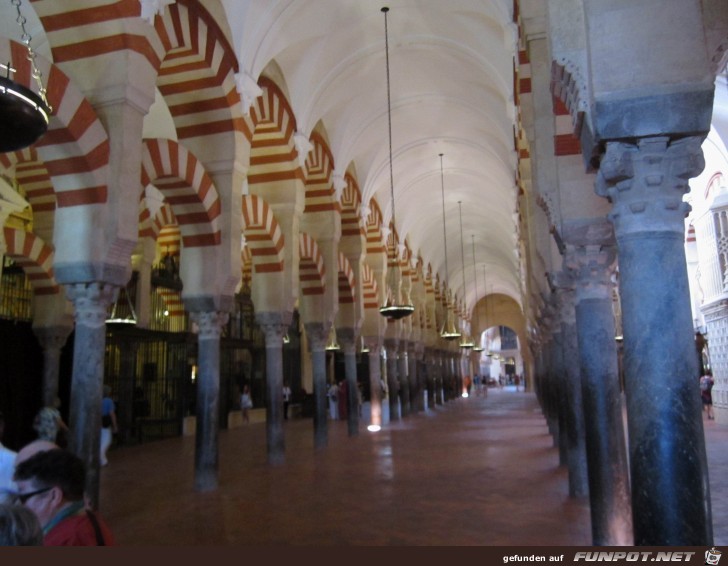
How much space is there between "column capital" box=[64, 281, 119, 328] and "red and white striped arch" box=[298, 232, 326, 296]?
4.44 metres

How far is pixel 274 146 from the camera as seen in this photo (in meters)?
8.03

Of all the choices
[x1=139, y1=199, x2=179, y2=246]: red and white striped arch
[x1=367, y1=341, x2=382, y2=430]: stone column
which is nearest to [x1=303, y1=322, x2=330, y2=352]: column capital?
[x1=139, y1=199, x2=179, y2=246]: red and white striped arch

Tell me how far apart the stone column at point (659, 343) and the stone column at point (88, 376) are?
3.55 m

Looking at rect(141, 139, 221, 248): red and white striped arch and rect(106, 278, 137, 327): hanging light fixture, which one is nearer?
rect(141, 139, 221, 248): red and white striped arch

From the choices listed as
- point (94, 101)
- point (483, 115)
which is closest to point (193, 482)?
point (94, 101)

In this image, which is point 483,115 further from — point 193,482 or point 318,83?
point 193,482

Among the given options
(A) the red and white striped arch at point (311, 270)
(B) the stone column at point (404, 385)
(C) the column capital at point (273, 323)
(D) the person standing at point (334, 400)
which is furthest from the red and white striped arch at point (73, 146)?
(B) the stone column at point (404, 385)

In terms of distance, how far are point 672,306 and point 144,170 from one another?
4.37 m

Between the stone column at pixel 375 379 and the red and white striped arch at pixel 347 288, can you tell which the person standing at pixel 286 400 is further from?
the red and white striped arch at pixel 347 288

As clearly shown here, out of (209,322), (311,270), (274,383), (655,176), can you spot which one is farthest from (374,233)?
(655,176)

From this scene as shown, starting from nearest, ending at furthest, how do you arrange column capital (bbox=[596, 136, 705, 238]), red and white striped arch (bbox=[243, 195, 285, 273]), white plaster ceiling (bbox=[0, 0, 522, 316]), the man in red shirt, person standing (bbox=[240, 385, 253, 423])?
the man in red shirt → column capital (bbox=[596, 136, 705, 238]) → white plaster ceiling (bbox=[0, 0, 522, 316]) → red and white striped arch (bbox=[243, 195, 285, 273]) → person standing (bbox=[240, 385, 253, 423])

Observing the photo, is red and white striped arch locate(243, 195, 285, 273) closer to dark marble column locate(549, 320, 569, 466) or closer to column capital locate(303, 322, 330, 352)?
column capital locate(303, 322, 330, 352)

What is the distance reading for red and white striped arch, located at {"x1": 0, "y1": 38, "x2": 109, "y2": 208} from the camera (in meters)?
4.21

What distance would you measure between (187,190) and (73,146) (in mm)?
1587
